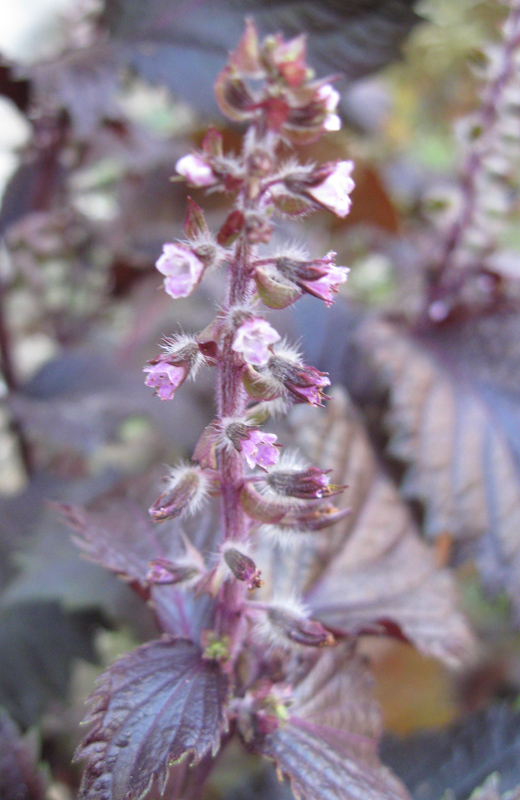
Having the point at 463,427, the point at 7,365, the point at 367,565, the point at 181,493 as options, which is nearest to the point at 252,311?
the point at 181,493

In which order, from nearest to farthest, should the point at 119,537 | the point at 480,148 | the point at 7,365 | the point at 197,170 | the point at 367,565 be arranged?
the point at 197,170 → the point at 119,537 → the point at 367,565 → the point at 480,148 → the point at 7,365

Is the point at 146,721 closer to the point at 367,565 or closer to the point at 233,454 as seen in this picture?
the point at 233,454

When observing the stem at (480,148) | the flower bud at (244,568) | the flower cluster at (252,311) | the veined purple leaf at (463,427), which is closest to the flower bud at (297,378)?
the flower cluster at (252,311)

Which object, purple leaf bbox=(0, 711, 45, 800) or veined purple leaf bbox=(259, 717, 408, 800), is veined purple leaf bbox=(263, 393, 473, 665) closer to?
veined purple leaf bbox=(259, 717, 408, 800)


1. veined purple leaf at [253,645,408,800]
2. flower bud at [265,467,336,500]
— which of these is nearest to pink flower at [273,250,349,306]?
flower bud at [265,467,336,500]

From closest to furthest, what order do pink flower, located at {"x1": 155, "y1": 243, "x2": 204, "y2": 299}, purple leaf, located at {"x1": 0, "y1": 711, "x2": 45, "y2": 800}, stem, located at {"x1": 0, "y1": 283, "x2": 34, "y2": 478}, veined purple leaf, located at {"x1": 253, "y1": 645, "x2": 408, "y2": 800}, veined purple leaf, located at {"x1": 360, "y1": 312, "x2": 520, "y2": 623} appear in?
pink flower, located at {"x1": 155, "y1": 243, "x2": 204, "y2": 299} → veined purple leaf, located at {"x1": 253, "y1": 645, "x2": 408, "y2": 800} → purple leaf, located at {"x1": 0, "y1": 711, "x2": 45, "y2": 800} → veined purple leaf, located at {"x1": 360, "y1": 312, "x2": 520, "y2": 623} → stem, located at {"x1": 0, "y1": 283, "x2": 34, "y2": 478}

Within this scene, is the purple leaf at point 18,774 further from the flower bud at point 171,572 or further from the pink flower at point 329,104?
the pink flower at point 329,104
